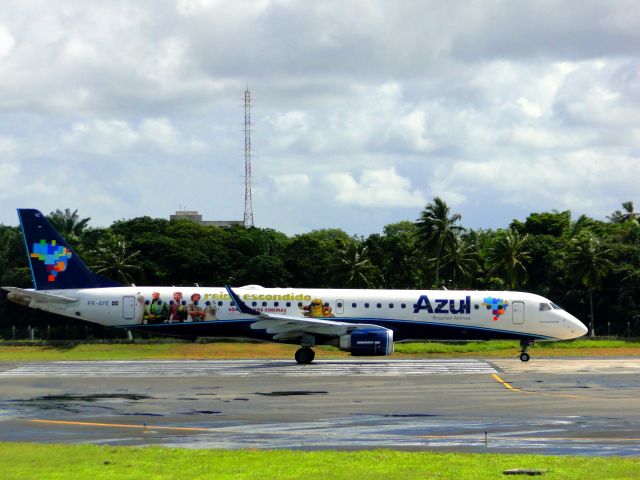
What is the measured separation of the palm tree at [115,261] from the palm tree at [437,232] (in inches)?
1063

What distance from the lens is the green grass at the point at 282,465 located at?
58.5ft

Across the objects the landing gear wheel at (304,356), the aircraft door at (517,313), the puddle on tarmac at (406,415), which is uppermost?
the aircraft door at (517,313)

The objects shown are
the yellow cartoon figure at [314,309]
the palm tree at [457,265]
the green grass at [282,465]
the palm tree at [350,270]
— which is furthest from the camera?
the palm tree at [457,265]

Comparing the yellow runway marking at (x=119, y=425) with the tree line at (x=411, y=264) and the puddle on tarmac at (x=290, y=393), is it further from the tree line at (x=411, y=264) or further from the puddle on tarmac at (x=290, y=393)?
the tree line at (x=411, y=264)

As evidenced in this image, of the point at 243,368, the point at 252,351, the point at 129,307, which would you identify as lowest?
the point at 243,368

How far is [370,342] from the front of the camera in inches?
1740

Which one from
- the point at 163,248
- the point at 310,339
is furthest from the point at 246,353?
the point at 163,248

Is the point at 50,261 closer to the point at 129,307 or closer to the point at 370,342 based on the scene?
the point at 129,307

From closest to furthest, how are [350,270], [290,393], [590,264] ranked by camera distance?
[290,393]
[590,264]
[350,270]

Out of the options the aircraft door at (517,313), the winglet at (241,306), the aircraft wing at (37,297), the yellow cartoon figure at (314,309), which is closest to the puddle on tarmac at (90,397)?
the winglet at (241,306)

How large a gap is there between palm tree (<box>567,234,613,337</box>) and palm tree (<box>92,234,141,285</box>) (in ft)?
129

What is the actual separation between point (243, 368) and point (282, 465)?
83.3 feet

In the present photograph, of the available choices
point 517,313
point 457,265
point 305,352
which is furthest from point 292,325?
point 457,265

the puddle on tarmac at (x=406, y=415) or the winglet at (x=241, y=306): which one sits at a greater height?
the winglet at (x=241, y=306)
